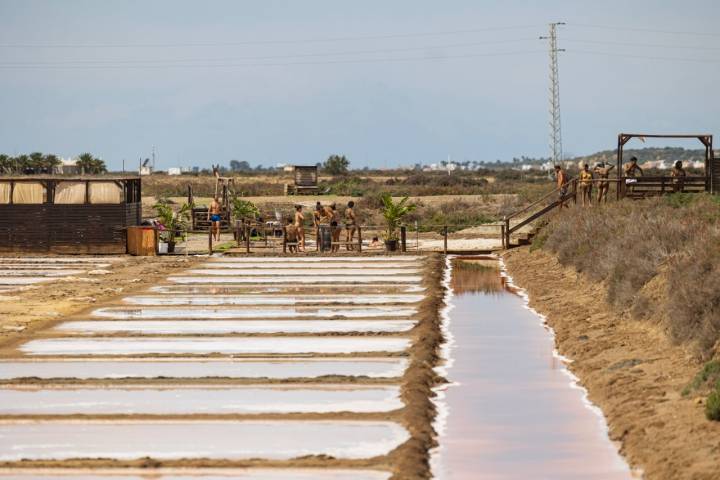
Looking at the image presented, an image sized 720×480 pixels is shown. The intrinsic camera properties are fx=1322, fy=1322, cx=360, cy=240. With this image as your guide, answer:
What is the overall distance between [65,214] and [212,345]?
18.6 metres

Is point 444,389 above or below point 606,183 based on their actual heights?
below

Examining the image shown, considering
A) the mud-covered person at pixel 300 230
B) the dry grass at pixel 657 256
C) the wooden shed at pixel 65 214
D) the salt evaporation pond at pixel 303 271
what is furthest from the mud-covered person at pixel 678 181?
the wooden shed at pixel 65 214

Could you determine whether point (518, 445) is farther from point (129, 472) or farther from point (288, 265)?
point (288, 265)

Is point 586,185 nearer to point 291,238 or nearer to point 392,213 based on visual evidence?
point 392,213

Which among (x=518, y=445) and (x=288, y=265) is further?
(x=288, y=265)

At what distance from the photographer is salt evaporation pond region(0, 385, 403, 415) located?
42.0 feet

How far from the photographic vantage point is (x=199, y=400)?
13352 millimetres

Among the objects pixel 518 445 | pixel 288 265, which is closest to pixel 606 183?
pixel 288 265

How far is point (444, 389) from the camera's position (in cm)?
1398

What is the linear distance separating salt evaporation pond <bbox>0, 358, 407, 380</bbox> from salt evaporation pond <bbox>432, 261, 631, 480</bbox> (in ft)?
3.50

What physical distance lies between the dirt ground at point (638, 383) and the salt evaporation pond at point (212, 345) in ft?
8.49

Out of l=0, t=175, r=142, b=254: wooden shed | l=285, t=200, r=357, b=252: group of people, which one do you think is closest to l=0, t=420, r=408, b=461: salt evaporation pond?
l=285, t=200, r=357, b=252: group of people

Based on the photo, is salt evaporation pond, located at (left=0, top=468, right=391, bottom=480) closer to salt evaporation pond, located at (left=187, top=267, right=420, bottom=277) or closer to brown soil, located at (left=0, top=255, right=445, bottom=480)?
brown soil, located at (left=0, top=255, right=445, bottom=480)

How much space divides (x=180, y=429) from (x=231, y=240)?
27.7 metres
